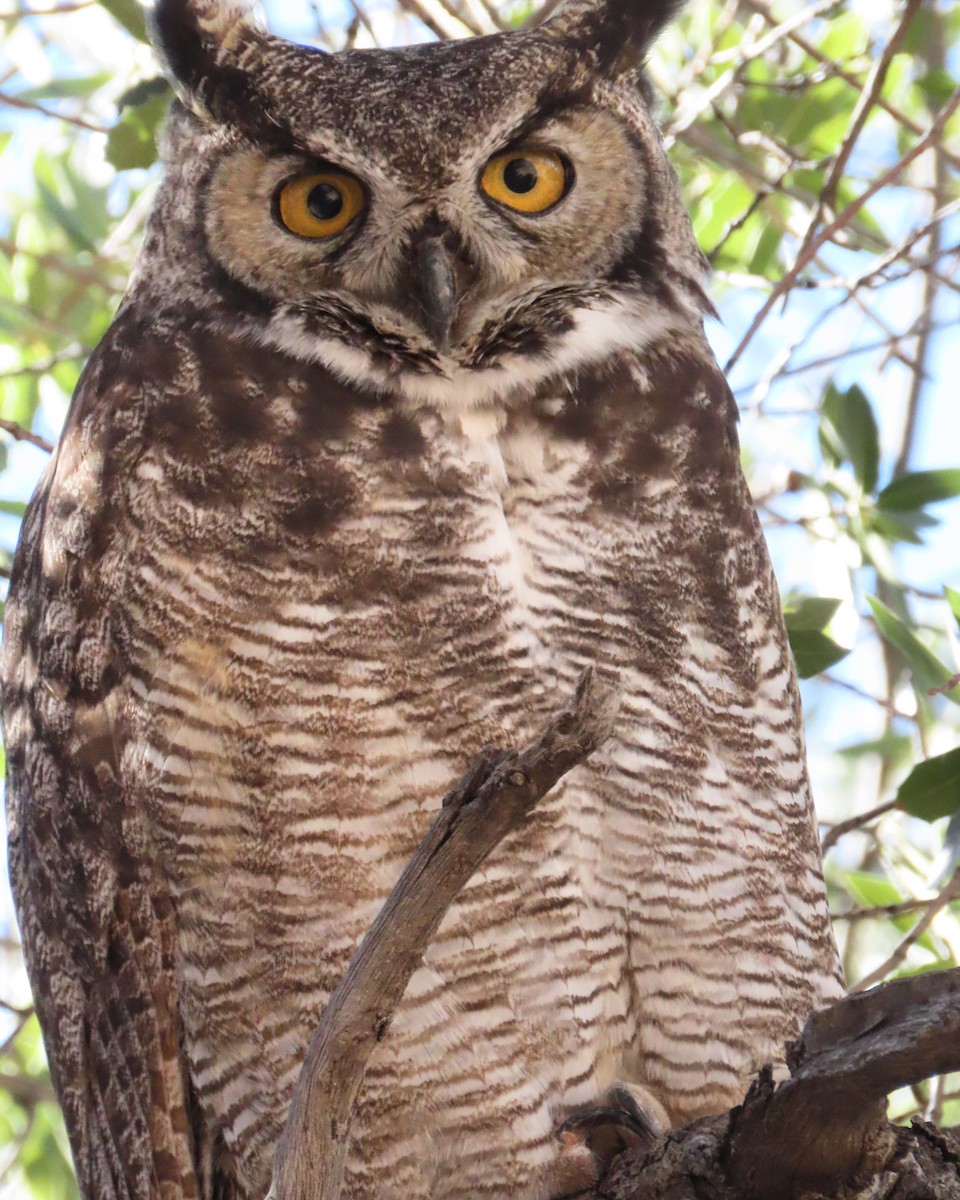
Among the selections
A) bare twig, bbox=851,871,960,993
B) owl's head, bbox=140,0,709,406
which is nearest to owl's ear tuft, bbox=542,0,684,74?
owl's head, bbox=140,0,709,406

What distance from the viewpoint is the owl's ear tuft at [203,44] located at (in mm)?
2330

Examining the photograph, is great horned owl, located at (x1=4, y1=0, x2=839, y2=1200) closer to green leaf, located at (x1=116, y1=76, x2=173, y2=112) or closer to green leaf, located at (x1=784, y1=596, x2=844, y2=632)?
green leaf, located at (x1=784, y1=596, x2=844, y2=632)

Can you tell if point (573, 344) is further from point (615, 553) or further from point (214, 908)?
point (214, 908)

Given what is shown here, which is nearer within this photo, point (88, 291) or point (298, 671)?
point (298, 671)

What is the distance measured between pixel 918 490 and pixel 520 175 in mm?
984

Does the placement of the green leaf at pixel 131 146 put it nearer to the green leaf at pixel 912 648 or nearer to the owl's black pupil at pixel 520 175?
the owl's black pupil at pixel 520 175

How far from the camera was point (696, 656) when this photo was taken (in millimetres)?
2088

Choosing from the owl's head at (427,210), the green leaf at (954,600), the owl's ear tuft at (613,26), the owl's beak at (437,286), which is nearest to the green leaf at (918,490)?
the green leaf at (954,600)

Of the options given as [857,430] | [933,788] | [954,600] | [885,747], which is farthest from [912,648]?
[885,747]

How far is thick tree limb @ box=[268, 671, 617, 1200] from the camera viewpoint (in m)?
1.31

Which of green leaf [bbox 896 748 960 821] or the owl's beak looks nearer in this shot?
the owl's beak

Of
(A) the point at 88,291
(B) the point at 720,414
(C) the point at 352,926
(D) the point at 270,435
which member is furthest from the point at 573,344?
(A) the point at 88,291

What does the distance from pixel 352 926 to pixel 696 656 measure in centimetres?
57

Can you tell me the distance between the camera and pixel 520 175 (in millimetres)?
2230
